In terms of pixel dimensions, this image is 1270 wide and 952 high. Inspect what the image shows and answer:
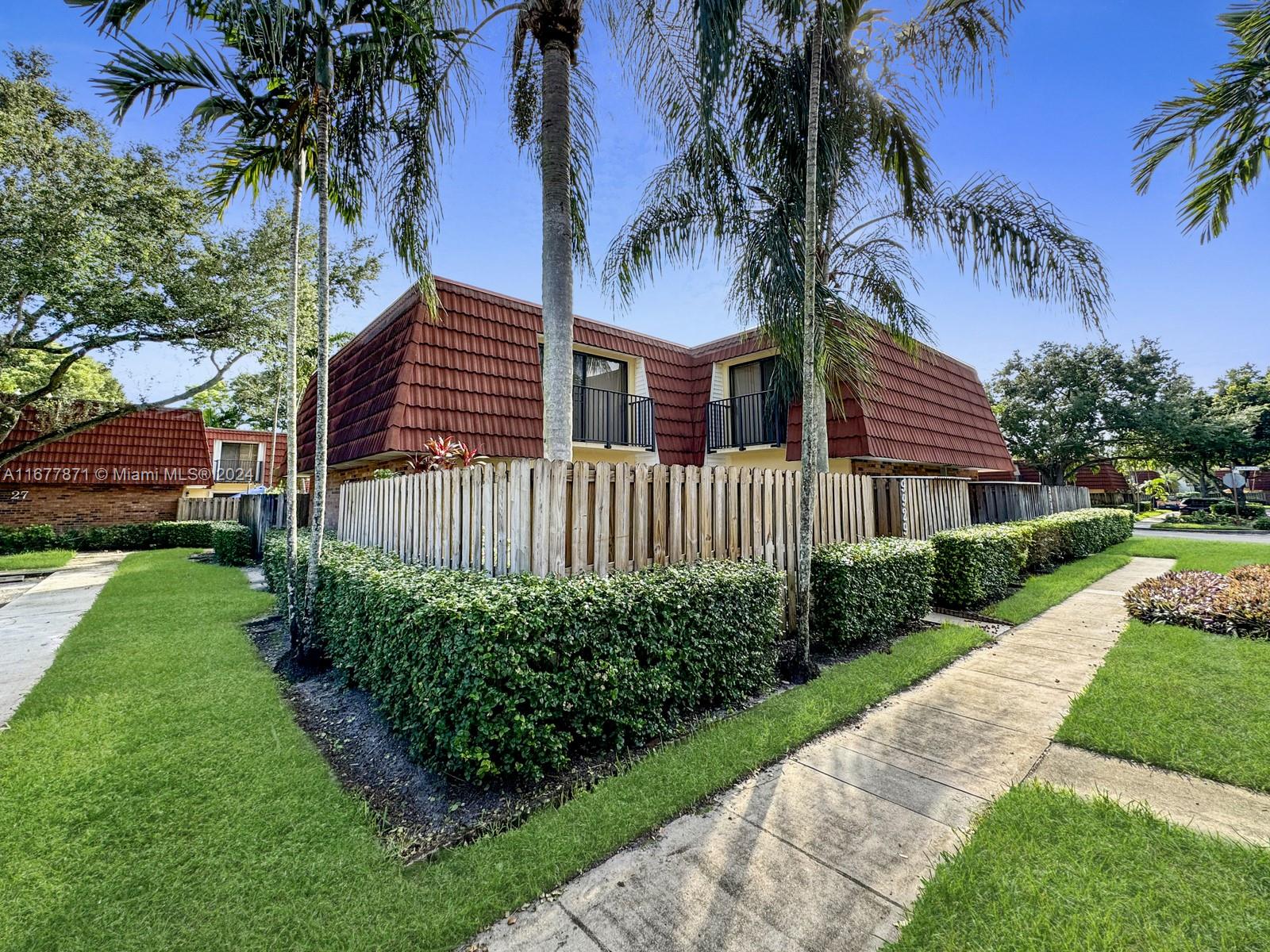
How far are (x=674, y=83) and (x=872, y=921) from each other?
9084 mm

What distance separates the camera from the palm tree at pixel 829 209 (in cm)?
632

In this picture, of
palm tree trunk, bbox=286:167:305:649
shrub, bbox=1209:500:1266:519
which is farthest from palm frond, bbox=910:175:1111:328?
shrub, bbox=1209:500:1266:519

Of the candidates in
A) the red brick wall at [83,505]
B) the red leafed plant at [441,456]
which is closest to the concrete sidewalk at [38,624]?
the red leafed plant at [441,456]

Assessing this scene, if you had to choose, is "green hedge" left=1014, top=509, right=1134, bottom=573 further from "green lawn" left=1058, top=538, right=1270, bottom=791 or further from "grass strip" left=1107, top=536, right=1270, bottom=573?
"green lawn" left=1058, top=538, right=1270, bottom=791

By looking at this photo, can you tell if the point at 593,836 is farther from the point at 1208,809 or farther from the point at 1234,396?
the point at 1234,396

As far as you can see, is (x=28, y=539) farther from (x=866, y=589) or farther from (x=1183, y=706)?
(x=1183, y=706)

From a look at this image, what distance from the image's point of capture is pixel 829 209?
7219 mm

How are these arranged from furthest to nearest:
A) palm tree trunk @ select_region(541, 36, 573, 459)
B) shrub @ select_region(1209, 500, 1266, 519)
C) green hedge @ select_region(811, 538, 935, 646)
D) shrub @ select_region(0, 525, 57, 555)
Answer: shrub @ select_region(1209, 500, 1266, 519) < shrub @ select_region(0, 525, 57, 555) < palm tree trunk @ select_region(541, 36, 573, 459) < green hedge @ select_region(811, 538, 935, 646)

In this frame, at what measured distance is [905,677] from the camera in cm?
487

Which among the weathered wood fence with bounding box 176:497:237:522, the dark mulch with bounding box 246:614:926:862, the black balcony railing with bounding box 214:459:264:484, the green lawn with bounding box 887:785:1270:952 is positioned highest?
the black balcony railing with bounding box 214:459:264:484

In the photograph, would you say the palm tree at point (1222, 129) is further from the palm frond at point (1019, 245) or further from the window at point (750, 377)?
the window at point (750, 377)

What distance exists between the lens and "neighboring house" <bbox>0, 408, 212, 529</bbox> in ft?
55.0

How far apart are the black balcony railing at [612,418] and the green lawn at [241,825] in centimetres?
781

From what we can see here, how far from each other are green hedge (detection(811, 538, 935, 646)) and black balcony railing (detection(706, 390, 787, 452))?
5378 millimetres
